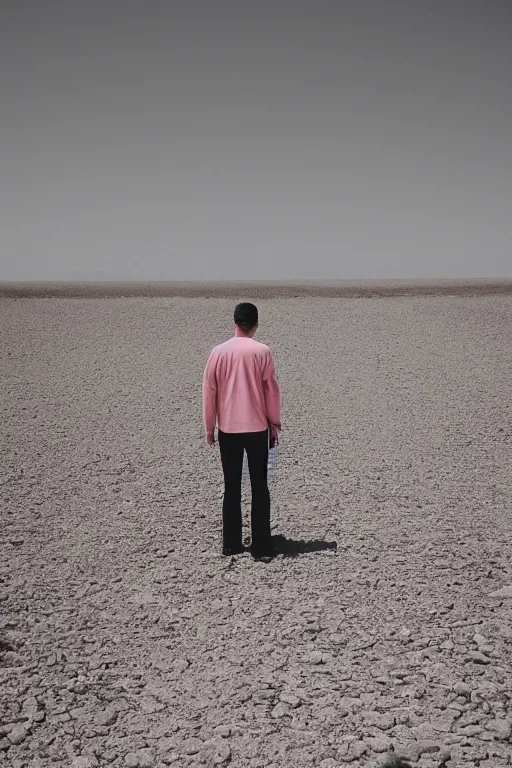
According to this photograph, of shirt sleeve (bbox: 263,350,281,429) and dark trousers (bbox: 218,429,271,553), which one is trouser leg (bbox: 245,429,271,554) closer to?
dark trousers (bbox: 218,429,271,553)

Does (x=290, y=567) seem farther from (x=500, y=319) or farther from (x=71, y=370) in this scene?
(x=500, y=319)

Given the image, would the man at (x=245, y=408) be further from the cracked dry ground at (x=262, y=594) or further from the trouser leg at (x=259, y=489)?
the cracked dry ground at (x=262, y=594)

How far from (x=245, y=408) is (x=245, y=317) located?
2.23 ft

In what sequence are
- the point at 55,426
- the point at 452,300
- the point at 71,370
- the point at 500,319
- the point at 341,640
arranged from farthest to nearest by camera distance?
the point at 452,300 → the point at 500,319 → the point at 71,370 → the point at 55,426 → the point at 341,640

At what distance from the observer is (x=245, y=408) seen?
4.48 metres

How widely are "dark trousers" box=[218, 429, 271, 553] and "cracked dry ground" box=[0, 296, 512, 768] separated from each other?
8.7 inches

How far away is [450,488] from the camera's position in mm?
6324

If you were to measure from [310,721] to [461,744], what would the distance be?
697mm

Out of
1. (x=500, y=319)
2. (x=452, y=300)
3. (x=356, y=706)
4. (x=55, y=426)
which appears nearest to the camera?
(x=356, y=706)

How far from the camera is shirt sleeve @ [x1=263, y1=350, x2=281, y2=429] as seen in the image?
4.50 metres

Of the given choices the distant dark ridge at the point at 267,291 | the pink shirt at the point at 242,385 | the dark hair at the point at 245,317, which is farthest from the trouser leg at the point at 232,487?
the distant dark ridge at the point at 267,291

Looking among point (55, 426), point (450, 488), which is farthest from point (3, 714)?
point (55, 426)

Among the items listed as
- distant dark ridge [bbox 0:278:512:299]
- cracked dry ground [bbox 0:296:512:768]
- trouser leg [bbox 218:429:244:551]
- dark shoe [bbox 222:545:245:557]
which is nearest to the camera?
cracked dry ground [bbox 0:296:512:768]

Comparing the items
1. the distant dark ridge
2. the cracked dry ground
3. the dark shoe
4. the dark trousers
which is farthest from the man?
the distant dark ridge
